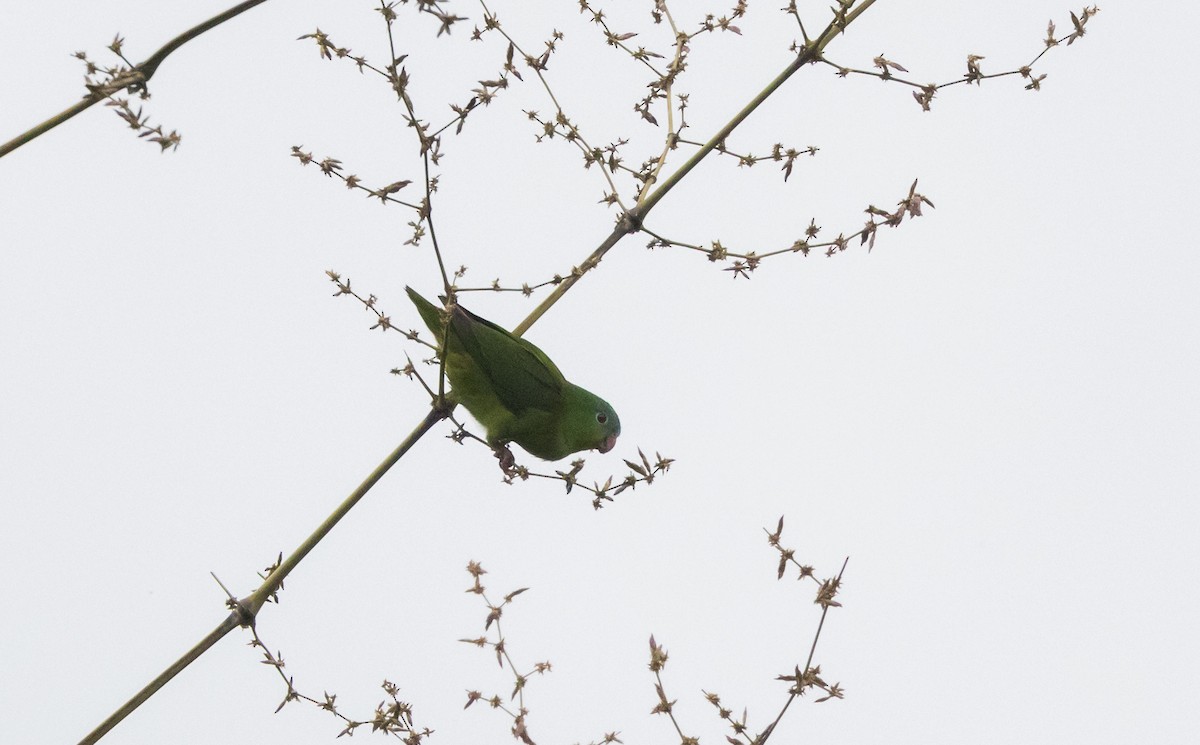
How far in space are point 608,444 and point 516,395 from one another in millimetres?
710

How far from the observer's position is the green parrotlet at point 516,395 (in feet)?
12.9

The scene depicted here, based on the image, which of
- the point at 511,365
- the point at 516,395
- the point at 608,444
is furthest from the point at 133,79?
the point at 608,444

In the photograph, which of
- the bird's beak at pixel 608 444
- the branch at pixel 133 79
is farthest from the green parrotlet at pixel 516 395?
the branch at pixel 133 79

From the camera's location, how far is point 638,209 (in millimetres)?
2818

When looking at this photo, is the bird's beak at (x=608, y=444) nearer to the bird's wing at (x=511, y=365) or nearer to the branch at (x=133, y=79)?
the bird's wing at (x=511, y=365)

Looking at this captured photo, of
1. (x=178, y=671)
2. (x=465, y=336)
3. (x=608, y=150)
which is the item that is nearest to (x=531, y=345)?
(x=465, y=336)

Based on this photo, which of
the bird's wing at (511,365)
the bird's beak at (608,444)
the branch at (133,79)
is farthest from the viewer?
the bird's beak at (608,444)

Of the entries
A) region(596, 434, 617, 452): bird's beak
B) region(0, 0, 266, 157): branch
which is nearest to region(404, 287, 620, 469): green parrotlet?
region(596, 434, 617, 452): bird's beak

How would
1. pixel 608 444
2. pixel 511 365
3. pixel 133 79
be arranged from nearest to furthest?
pixel 133 79, pixel 511 365, pixel 608 444

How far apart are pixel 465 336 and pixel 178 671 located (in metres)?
2.00

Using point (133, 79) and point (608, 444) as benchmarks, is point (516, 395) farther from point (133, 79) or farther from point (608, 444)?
point (133, 79)

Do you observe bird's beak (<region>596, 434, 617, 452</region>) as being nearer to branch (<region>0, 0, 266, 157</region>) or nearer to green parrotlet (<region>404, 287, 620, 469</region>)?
green parrotlet (<region>404, 287, 620, 469</region>)

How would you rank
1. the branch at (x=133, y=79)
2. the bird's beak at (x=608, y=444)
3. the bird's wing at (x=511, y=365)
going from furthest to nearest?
the bird's beak at (x=608, y=444) → the bird's wing at (x=511, y=365) → the branch at (x=133, y=79)

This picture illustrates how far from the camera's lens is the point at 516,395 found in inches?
163
